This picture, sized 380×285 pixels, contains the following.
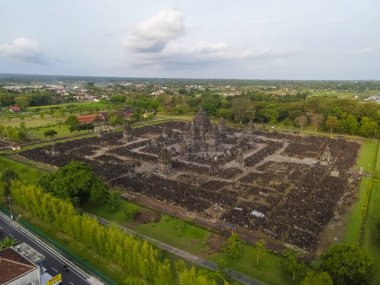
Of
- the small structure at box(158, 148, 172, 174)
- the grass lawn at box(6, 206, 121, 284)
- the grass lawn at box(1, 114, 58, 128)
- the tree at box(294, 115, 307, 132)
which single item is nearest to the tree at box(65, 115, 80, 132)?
the grass lawn at box(1, 114, 58, 128)

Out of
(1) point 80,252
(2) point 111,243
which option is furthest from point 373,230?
(1) point 80,252

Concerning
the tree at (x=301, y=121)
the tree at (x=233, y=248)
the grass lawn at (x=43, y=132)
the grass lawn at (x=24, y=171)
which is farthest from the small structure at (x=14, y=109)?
the tree at (x=233, y=248)

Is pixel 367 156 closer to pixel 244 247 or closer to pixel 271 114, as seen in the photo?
pixel 271 114

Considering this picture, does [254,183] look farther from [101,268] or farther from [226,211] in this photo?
[101,268]

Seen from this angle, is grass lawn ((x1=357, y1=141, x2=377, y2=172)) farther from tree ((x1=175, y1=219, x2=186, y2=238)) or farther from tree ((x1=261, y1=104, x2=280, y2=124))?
tree ((x1=175, y1=219, x2=186, y2=238))

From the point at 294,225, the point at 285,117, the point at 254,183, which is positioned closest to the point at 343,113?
the point at 285,117
